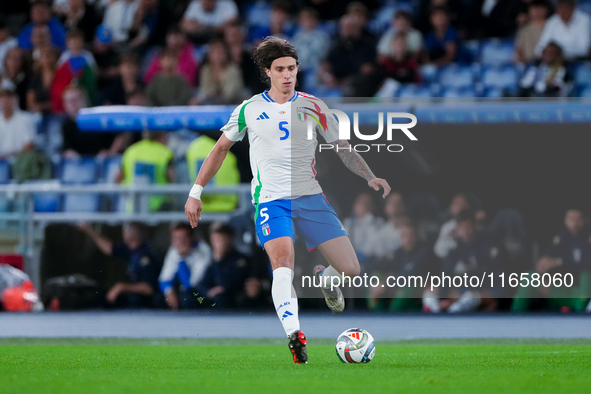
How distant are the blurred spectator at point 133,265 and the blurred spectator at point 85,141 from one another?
1806 mm

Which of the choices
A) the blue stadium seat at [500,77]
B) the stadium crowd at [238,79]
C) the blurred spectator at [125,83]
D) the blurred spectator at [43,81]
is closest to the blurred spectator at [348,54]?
the stadium crowd at [238,79]

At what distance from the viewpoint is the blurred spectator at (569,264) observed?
382 inches

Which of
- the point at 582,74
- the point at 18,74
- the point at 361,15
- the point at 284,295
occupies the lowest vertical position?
the point at 284,295

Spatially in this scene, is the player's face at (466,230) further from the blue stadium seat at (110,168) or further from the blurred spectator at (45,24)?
the blurred spectator at (45,24)

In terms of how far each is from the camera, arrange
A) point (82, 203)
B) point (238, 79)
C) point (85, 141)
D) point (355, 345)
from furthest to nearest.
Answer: point (238, 79) < point (85, 141) < point (82, 203) < point (355, 345)

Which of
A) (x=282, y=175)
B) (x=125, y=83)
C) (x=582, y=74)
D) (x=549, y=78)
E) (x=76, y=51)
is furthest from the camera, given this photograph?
(x=76, y=51)

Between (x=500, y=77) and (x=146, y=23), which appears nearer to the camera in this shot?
(x=500, y=77)

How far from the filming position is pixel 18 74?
14.3 metres

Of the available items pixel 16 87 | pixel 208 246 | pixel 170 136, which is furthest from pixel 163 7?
pixel 208 246

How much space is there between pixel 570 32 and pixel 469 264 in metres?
4.37

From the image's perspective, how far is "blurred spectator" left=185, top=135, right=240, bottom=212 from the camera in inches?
415

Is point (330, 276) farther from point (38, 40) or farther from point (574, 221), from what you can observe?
point (38, 40)

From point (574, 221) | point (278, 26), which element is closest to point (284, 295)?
point (574, 221)

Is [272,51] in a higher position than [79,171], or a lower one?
higher
